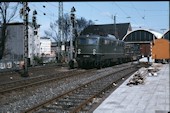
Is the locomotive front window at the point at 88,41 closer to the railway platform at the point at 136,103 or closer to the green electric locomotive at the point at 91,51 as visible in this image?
the green electric locomotive at the point at 91,51

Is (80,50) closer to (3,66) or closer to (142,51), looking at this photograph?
(3,66)

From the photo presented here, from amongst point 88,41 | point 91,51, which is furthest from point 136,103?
point 88,41

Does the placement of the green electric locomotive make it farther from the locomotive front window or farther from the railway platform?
the railway platform

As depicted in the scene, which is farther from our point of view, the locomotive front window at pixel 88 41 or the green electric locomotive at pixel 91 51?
the locomotive front window at pixel 88 41

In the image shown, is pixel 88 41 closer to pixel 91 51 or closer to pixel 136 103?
pixel 91 51

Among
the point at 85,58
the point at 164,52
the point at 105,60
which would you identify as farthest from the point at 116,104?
the point at 164,52

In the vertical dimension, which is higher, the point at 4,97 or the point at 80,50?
the point at 80,50

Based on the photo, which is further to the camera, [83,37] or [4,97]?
[83,37]

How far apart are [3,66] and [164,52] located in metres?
18.0

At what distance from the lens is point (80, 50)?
32.5 m

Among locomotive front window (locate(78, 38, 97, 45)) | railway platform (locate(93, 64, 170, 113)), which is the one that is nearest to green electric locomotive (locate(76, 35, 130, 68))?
locomotive front window (locate(78, 38, 97, 45))

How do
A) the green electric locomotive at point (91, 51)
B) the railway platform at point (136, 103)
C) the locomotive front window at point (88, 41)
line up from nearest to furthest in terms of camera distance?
the railway platform at point (136, 103) < the green electric locomotive at point (91, 51) < the locomotive front window at point (88, 41)

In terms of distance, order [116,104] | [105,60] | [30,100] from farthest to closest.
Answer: [105,60], [30,100], [116,104]

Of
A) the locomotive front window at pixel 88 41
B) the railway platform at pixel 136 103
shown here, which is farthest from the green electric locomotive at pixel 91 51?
the railway platform at pixel 136 103
